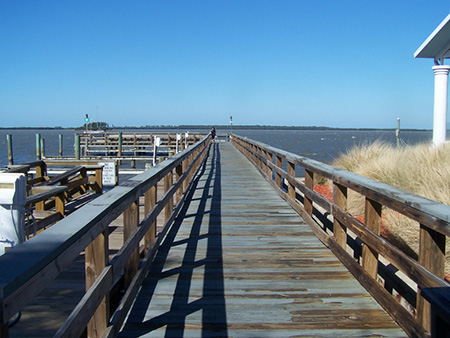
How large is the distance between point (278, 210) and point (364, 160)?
196 inches

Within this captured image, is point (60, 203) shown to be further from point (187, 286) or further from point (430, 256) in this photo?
point (430, 256)

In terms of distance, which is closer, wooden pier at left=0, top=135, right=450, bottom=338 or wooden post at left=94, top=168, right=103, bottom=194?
wooden pier at left=0, top=135, right=450, bottom=338

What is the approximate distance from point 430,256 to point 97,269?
2.10 metres

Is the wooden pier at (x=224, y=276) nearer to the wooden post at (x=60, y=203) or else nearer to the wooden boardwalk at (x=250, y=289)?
the wooden boardwalk at (x=250, y=289)

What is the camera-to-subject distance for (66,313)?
3.80 m

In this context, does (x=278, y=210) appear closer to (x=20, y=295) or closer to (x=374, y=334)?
(x=374, y=334)

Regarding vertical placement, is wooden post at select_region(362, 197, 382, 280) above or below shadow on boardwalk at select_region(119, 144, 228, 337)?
above

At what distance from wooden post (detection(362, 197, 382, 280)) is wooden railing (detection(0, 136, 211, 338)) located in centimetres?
199

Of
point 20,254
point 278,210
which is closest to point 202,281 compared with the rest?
point 20,254

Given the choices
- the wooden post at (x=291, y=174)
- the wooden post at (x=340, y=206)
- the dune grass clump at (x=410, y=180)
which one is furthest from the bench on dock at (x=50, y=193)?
the dune grass clump at (x=410, y=180)

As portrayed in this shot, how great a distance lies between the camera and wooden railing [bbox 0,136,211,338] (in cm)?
A: 152

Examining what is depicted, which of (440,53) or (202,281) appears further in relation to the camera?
(440,53)

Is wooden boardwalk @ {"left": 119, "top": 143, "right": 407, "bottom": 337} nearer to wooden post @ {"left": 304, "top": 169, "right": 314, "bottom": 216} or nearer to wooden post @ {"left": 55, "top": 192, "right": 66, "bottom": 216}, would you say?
wooden post @ {"left": 304, "top": 169, "right": 314, "bottom": 216}

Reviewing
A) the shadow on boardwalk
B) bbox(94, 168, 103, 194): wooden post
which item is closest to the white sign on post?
bbox(94, 168, 103, 194): wooden post
